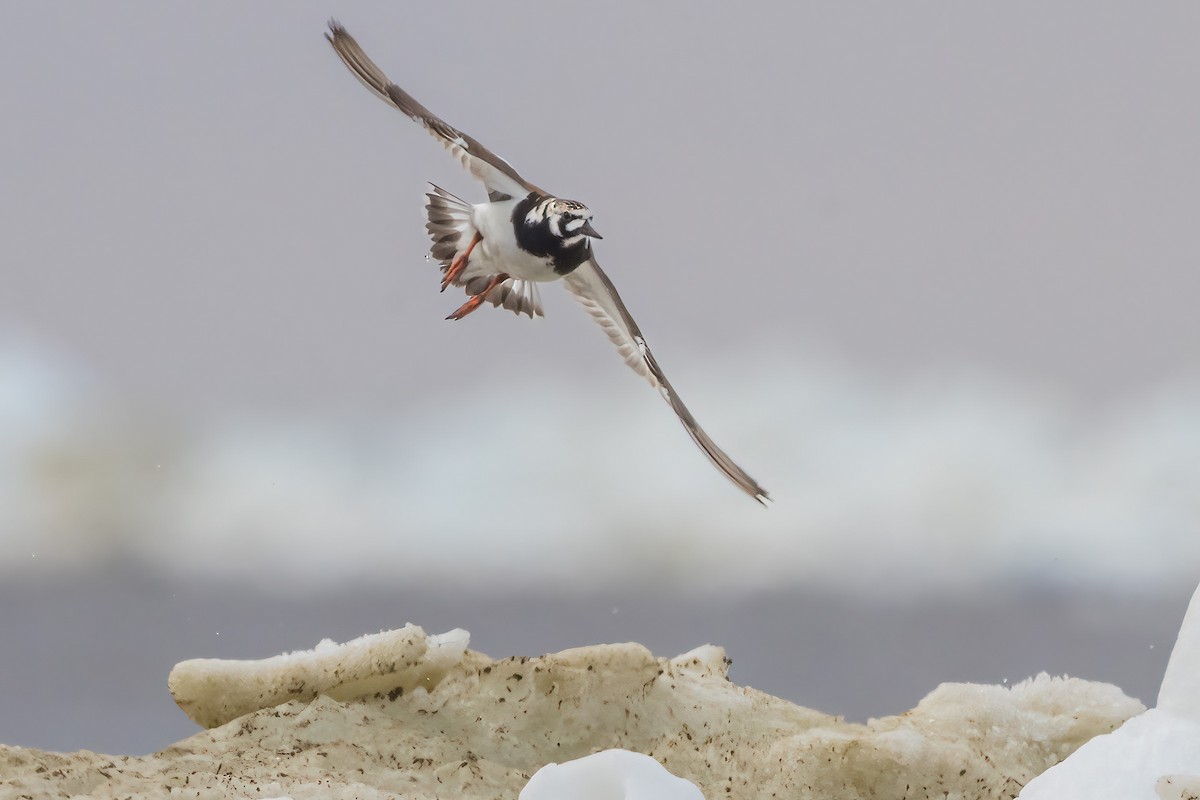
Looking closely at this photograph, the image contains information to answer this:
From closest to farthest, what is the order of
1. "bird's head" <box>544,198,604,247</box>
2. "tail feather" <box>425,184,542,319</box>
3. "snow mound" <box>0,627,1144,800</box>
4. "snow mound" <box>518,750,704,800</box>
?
"snow mound" <box>518,750,704,800</box>, "snow mound" <box>0,627,1144,800</box>, "bird's head" <box>544,198,604,247</box>, "tail feather" <box>425,184,542,319</box>

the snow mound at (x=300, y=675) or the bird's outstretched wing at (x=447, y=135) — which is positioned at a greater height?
the bird's outstretched wing at (x=447, y=135)

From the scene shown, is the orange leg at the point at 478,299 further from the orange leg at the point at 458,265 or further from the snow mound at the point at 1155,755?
the snow mound at the point at 1155,755

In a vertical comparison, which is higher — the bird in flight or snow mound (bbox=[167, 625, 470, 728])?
the bird in flight

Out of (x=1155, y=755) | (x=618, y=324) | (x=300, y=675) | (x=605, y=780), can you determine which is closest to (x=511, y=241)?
(x=618, y=324)

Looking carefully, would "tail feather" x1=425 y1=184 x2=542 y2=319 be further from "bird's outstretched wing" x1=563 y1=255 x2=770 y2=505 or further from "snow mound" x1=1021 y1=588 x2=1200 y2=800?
"snow mound" x1=1021 y1=588 x2=1200 y2=800

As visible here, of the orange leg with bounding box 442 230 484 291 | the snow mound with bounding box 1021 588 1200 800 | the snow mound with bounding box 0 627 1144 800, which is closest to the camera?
the snow mound with bounding box 1021 588 1200 800

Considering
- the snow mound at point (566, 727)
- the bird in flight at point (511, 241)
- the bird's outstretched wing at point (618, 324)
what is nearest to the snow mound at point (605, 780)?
the snow mound at point (566, 727)

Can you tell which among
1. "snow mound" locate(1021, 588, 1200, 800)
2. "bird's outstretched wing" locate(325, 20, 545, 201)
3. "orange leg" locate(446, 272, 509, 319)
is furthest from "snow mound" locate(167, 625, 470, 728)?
"snow mound" locate(1021, 588, 1200, 800)
